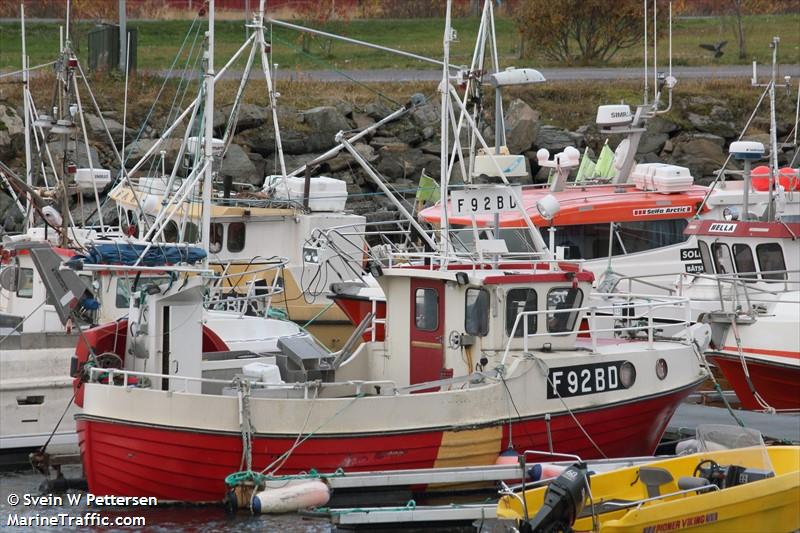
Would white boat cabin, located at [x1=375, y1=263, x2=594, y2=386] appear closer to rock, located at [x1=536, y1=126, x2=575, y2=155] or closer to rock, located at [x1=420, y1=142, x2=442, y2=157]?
rock, located at [x1=420, y1=142, x2=442, y2=157]

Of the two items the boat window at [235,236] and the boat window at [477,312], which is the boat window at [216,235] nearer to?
the boat window at [235,236]

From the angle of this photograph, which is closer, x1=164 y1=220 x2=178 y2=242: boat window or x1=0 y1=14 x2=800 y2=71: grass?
x1=164 y1=220 x2=178 y2=242: boat window

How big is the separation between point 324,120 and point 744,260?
1297cm

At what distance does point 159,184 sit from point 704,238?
26.8 ft

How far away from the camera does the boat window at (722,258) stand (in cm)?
1975

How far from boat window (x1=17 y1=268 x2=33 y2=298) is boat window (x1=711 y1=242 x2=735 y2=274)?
30.1 ft

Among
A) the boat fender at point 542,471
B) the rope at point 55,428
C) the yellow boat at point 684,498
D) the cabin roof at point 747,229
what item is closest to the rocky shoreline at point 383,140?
the cabin roof at point 747,229

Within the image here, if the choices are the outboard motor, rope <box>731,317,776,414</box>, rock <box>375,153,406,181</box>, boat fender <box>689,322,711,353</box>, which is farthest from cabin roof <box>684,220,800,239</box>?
rock <box>375,153,406,181</box>

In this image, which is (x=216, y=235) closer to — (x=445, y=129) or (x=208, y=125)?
(x=208, y=125)

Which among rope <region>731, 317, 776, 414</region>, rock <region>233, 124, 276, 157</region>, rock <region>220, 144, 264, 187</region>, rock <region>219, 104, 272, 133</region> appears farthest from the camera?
rock <region>219, 104, 272, 133</region>

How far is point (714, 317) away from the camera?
18656mm

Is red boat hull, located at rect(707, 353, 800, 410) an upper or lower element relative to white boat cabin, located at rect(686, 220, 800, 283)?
lower

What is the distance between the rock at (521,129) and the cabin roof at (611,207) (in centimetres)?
862

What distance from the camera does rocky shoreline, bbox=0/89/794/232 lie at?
1131 inches
